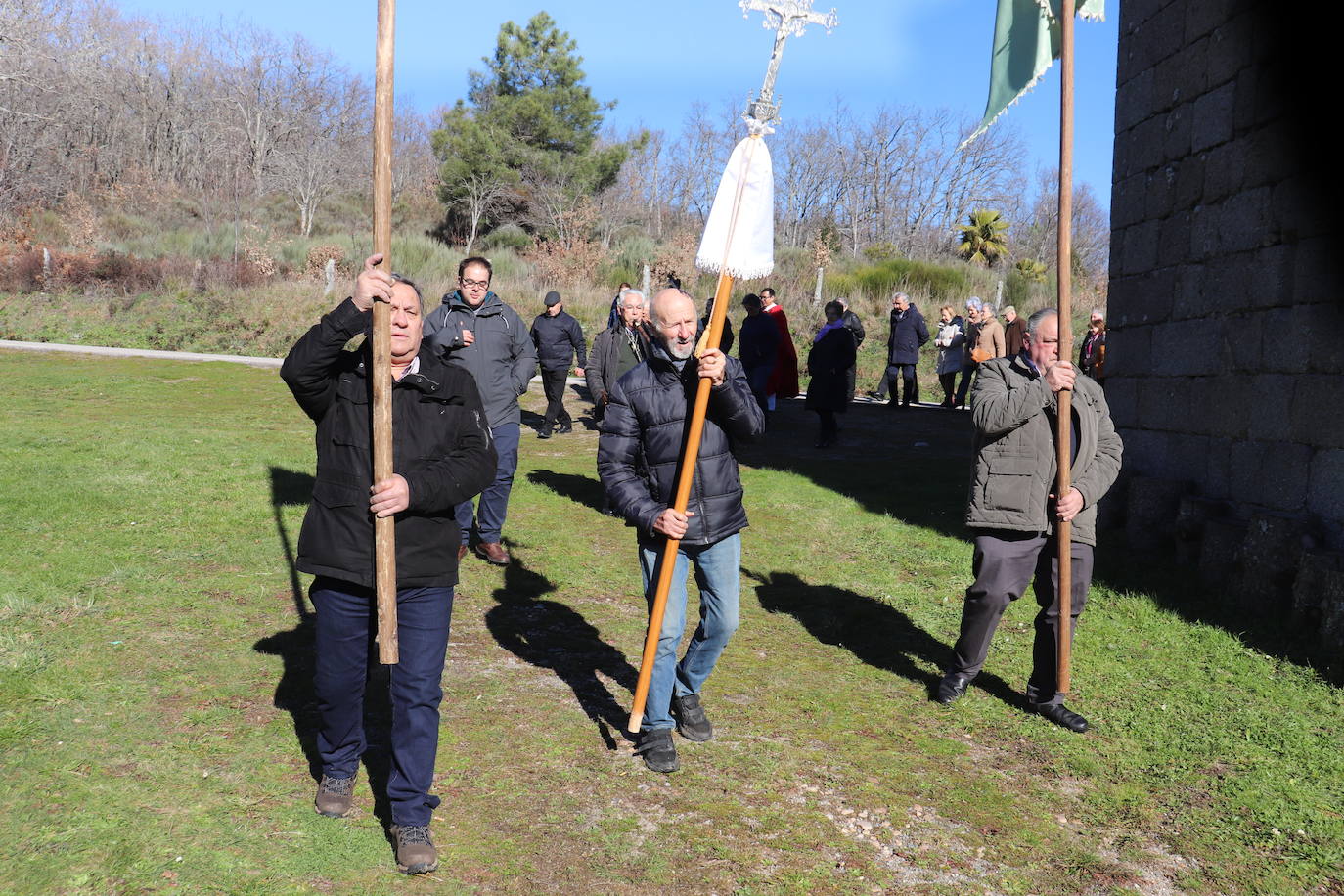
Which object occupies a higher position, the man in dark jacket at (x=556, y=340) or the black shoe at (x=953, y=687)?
the man in dark jacket at (x=556, y=340)

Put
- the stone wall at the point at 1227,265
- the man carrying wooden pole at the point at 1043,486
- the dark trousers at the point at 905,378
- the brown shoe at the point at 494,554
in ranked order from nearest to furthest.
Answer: the man carrying wooden pole at the point at 1043,486, the stone wall at the point at 1227,265, the brown shoe at the point at 494,554, the dark trousers at the point at 905,378

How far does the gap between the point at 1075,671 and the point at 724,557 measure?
8.66ft

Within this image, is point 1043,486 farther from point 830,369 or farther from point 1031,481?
point 830,369

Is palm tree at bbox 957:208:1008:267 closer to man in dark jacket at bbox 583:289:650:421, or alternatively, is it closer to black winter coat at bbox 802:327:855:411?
black winter coat at bbox 802:327:855:411

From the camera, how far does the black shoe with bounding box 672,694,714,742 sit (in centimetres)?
468

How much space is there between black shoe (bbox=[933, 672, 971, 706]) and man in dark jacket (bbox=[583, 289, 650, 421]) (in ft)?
14.4

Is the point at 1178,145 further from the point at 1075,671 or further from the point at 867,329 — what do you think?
the point at 867,329

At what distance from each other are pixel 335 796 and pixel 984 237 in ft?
149

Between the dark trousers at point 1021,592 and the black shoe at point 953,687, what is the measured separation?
39 mm

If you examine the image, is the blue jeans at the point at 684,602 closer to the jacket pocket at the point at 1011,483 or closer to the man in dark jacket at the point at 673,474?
the man in dark jacket at the point at 673,474

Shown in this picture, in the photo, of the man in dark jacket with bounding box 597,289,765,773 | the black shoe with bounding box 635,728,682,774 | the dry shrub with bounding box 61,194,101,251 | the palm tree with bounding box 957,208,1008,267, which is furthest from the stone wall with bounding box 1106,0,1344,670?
the palm tree with bounding box 957,208,1008,267

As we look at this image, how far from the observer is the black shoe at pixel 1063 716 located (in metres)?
5.05

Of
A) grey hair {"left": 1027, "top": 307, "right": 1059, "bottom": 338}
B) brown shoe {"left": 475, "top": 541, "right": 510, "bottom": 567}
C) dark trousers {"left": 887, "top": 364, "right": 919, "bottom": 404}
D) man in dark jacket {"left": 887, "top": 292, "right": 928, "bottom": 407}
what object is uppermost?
man in dark jacket {"left": 887, "top": 292, "right": 928, "bottom": 407}

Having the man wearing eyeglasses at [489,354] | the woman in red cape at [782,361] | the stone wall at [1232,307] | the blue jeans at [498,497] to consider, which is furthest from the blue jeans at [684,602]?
the woman in red cape at [782,361]
